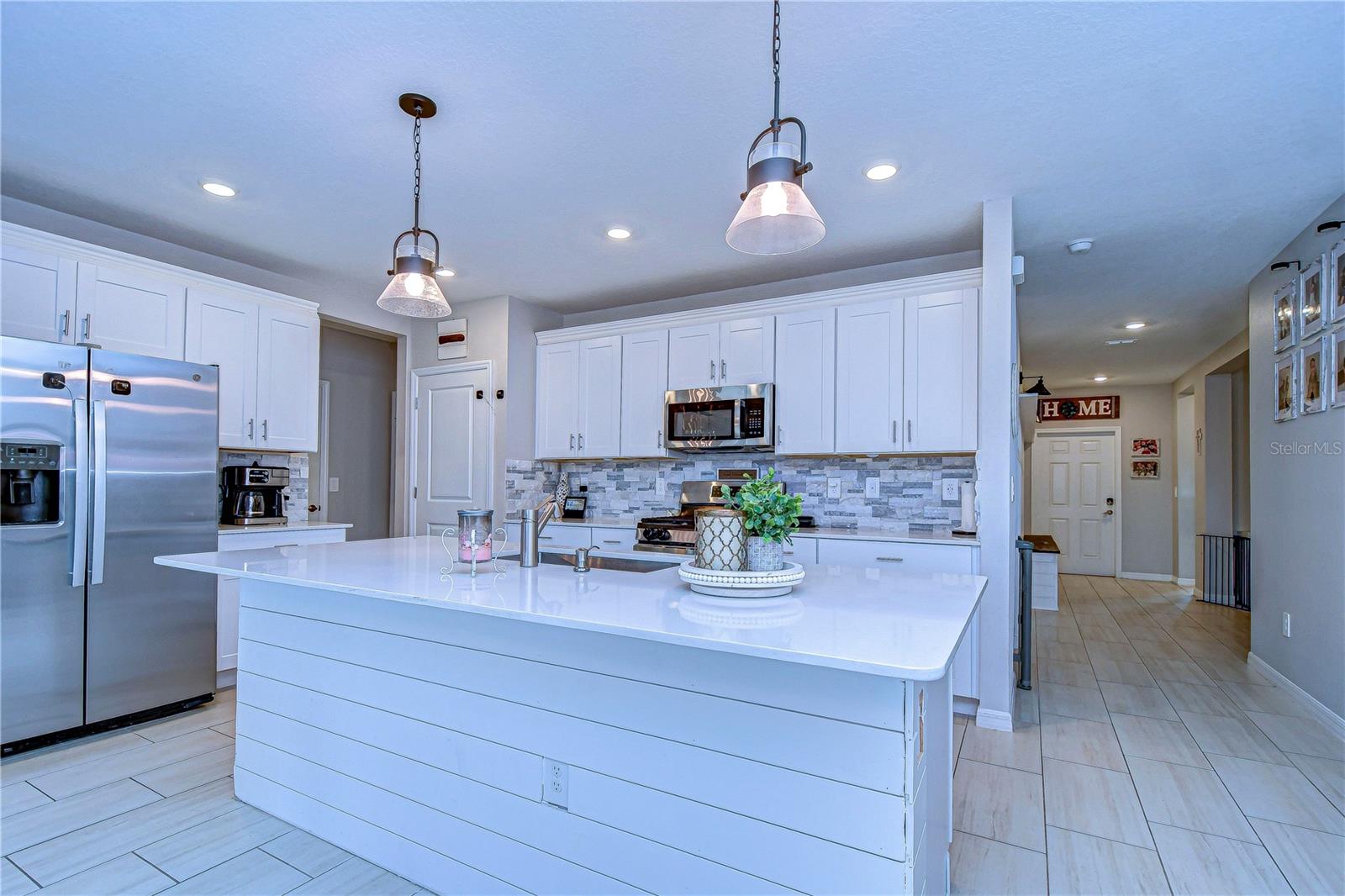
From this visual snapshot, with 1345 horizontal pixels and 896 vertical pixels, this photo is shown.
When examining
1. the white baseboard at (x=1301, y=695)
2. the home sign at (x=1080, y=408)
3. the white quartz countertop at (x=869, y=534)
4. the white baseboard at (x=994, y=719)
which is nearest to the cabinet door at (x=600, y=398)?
the white quartz countertop at (x=869, y=534)

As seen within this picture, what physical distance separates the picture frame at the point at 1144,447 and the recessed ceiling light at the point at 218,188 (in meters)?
9.72

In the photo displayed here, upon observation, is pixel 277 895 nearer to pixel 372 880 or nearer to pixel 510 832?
pixel 372 880

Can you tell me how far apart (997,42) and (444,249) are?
306 centimetres

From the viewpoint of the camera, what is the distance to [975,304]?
3.53 metres

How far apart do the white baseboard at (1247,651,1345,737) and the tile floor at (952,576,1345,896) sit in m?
0.04

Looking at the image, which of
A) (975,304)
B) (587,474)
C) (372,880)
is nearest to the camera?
(372,880)

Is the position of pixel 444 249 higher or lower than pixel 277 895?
higher

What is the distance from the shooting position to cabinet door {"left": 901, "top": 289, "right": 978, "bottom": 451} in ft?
11.7

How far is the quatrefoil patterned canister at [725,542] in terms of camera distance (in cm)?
168

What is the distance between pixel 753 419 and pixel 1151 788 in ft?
8.58

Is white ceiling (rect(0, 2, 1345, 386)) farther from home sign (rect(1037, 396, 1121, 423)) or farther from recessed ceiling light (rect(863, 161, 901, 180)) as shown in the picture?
home sign (rect(1037, 396, 1121, 423))

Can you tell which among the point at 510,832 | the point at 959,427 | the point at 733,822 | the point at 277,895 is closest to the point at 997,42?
the point at 959,427

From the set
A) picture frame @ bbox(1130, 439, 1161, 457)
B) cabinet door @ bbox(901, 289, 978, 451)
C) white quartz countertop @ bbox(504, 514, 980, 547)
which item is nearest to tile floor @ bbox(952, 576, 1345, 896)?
white quartz countertop @ bbox(504, 514, 980, 547)

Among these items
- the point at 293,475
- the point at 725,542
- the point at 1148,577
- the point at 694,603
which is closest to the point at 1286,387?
the point at 725,542
